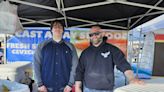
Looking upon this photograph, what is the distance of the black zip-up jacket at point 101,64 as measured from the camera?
8.88 ft

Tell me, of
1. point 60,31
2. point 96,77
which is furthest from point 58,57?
point 96,77

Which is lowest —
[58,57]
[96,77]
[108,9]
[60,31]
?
[96,77]

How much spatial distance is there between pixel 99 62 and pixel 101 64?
3 centimetres

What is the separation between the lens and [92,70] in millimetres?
2793

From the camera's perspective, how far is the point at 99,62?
2.75 m

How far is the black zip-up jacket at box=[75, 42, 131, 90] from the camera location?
2.71 m

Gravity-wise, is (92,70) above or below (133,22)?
below

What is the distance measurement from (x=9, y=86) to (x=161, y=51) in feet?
14.1

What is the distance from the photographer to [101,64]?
9.02 ft

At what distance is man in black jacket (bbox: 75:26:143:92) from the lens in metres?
2.71

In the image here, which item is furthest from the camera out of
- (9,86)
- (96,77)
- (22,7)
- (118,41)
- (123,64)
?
(118,41)

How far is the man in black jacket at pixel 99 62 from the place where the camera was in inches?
107

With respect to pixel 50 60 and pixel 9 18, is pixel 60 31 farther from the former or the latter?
pixel 9 18

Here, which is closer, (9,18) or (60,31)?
(60,31)
